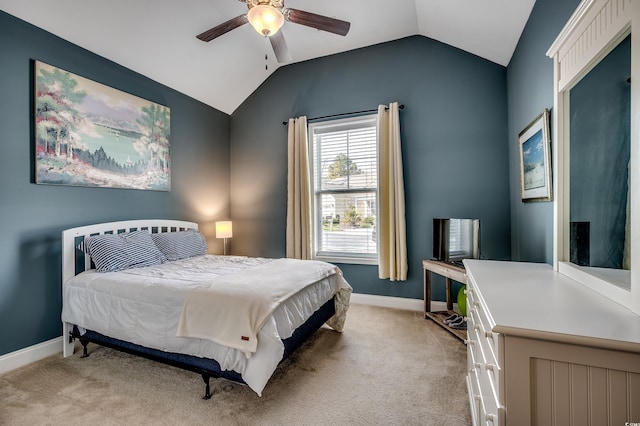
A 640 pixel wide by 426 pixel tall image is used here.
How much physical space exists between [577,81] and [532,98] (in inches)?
37.1

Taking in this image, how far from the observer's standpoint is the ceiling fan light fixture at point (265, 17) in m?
2.05

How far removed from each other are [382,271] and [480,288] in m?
2.33

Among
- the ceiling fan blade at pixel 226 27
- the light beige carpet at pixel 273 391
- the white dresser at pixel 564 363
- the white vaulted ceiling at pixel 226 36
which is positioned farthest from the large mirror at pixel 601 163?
the ceiling fan blade at pixel 226 27

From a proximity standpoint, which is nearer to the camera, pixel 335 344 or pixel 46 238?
pixel 46 238

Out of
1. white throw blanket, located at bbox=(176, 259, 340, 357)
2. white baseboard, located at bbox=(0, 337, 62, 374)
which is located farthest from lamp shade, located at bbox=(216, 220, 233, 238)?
white throw blanket, located at bbox=(176, 259, 340, 357)

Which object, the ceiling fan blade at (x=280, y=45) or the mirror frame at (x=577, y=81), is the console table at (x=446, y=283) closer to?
the mirror frame at (x=577, y=81)

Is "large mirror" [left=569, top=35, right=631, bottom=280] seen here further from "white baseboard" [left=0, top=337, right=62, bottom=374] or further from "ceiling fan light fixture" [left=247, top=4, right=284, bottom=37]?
"white baseboard" [left=0, top=337, right=62, bottom=374]

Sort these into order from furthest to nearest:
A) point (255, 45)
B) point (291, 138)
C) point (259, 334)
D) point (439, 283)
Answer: point (291, 138), point (255, 45), point (439, 283), point (259, 334)

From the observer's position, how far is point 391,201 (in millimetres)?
3559

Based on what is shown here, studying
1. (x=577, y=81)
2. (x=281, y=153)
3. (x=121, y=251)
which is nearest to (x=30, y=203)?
(x=121, y=251)

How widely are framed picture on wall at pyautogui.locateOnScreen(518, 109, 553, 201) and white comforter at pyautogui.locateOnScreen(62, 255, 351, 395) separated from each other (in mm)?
1849

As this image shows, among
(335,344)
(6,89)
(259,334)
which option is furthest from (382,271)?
(6,89)

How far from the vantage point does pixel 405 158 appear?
12.0ft

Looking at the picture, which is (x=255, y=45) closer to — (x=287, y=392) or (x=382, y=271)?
(x=382, y=271)
